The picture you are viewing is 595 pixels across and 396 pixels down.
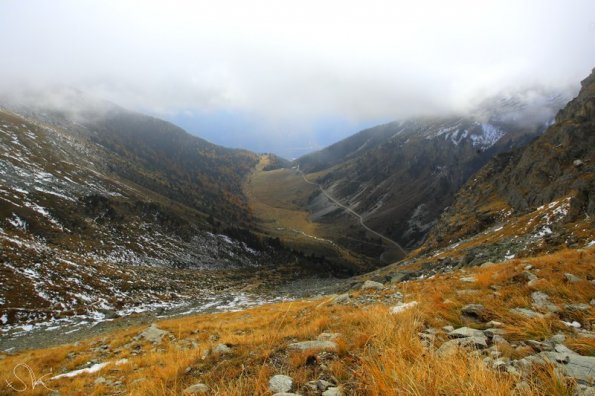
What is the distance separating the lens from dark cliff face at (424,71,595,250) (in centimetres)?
5834

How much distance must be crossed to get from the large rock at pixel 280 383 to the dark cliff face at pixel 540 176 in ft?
A: 194

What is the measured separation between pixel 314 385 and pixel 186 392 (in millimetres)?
1576

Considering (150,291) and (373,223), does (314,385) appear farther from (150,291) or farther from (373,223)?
(373,223)

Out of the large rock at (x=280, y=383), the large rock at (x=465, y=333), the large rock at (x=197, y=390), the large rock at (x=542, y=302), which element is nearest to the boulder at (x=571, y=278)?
the large rock at (x=542, y=302)

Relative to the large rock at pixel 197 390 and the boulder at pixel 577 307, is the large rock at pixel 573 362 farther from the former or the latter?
the large rock at pixel 197 390

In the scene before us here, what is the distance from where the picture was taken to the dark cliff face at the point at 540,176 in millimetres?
58344

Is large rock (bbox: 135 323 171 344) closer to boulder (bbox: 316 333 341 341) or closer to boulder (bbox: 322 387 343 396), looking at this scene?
boulder (bbox: 316 333 341 341)

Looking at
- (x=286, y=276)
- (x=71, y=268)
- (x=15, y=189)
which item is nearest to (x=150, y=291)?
(x=71, y=268)

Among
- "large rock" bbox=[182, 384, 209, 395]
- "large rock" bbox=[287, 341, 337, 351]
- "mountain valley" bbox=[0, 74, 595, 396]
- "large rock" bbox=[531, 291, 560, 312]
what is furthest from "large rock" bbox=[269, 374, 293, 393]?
"large rock" bbox=[531, 291, 560, 312]

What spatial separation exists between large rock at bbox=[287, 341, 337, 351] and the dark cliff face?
190 feet

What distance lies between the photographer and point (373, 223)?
195m

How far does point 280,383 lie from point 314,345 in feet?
5.15

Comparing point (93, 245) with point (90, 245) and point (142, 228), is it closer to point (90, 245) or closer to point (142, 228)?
point (90, 245)

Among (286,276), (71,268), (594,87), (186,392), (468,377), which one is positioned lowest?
(286,276)
